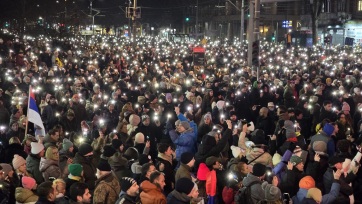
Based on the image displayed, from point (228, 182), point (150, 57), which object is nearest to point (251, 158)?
point (228, 182)

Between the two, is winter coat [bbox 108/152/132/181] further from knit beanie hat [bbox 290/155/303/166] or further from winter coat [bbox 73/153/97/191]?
knit beanie hat [bbox 290/155/303/166]

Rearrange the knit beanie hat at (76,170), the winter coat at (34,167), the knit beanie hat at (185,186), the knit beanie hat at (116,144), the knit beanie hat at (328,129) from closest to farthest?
1. the knit beanie hat at (185,186)
2. the knit beanie hat at (76,170)
3. the winter coat at (34,167)
4. the knit beanie hat at (116,144)
5. the knit beanie hat at (328,129)

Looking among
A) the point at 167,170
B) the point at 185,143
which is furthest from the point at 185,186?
the point at 185,143

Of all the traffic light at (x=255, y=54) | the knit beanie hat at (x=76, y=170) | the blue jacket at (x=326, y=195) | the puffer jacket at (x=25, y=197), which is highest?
the traffic light at (x=255, y=54)

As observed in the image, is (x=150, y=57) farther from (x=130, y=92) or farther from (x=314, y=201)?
(x=314, y=201)

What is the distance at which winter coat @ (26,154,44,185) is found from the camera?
8.96m

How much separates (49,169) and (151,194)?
229 cm

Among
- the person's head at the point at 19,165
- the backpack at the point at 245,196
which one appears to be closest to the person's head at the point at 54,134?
the person's head at the point at 19,165

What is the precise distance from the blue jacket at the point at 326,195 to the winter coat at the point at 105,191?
2198mm

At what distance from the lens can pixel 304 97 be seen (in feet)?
53.3

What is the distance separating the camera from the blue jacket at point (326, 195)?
7672mm

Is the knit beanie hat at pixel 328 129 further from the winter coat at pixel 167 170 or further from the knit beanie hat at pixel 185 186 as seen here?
the knit beanie hat at pixel 185 186

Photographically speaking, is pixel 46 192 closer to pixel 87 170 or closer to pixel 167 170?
pixel 87 170

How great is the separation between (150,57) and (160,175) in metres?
27.5
